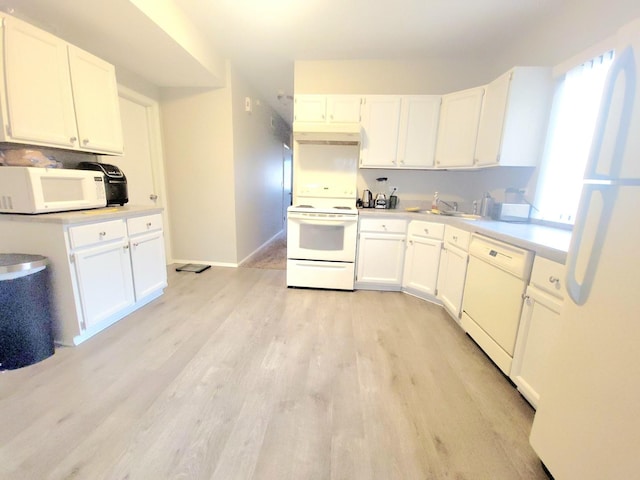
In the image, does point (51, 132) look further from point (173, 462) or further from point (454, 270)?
point (454, 270)

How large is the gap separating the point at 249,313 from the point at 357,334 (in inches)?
39.4

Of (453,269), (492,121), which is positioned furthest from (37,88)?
(492,121)

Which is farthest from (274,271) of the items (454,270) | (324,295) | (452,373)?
(452,373)

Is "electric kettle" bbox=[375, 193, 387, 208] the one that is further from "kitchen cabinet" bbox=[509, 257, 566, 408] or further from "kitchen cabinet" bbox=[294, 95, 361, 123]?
"kitchen cabinet" bbox=[509, 257, 566, 408]

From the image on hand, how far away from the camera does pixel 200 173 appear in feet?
11.8

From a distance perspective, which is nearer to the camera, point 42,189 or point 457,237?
point 42,189

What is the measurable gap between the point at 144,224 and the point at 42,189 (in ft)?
2.52

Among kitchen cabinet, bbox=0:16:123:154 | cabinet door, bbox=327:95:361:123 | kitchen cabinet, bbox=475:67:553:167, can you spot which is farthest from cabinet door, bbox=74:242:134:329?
kitchen cabinet, bbox=475:67:553:167

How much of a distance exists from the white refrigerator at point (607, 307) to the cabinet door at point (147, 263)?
2.92 m

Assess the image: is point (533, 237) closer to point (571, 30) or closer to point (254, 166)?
point (571, 30)

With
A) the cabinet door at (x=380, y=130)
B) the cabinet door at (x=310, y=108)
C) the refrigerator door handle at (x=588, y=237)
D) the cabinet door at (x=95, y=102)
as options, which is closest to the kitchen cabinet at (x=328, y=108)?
the cabinet door at (x=310, y=108)

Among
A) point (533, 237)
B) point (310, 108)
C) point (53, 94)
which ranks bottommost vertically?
point (533, 237)

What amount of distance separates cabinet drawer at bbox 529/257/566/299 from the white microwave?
303 centimetres

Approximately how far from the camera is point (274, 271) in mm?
3682
